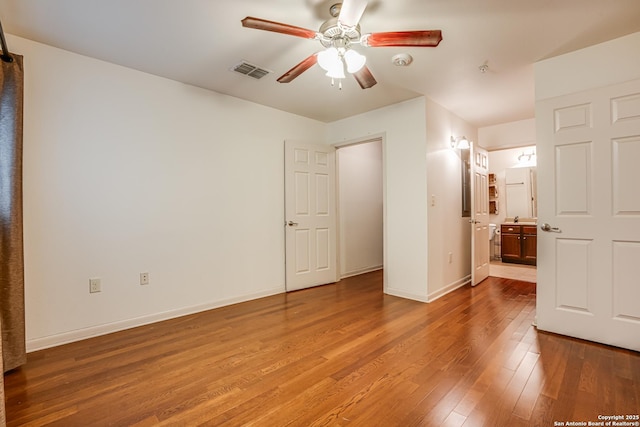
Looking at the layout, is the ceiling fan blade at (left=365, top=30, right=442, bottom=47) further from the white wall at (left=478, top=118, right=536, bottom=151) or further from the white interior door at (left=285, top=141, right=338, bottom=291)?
the white wall at (left=478, top=118, right=536, bottom=151)

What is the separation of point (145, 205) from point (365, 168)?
369 centimetres

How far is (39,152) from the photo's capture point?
2.47 metres

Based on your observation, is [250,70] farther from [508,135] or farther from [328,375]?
[508,135]

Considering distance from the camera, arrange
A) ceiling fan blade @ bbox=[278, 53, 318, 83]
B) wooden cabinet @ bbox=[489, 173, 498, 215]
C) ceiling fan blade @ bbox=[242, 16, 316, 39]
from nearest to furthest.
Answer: ceiling fan blade @ bbox=[242, 16, 316, 39] → ceiling fan blade @ bbox=[278, 53, 318, 83] → wooden cabinet @ bbox=[489, 173, 498, 215]

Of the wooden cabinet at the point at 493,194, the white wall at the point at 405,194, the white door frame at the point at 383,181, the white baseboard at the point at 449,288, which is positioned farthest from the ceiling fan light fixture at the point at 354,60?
the wooden cabinet at the point at 493,194

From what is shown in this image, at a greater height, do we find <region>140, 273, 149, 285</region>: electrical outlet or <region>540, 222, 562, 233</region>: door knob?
<region>540, 222, 562, 233</region>: door knob

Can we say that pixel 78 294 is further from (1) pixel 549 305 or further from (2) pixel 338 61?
(1) pixel 549 305

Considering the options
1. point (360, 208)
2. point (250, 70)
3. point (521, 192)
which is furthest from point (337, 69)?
point (521, 192)

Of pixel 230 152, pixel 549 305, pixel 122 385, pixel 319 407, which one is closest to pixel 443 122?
pixel 549 305

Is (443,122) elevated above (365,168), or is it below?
above

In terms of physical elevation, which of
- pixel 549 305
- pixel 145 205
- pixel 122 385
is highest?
pixel 145 205

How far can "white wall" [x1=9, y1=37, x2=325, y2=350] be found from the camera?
97.9 inches

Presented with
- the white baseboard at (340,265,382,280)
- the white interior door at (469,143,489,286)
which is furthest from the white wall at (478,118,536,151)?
the white baseboard at (340,265,382,280)

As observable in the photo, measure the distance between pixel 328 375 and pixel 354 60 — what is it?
6.99 ft
